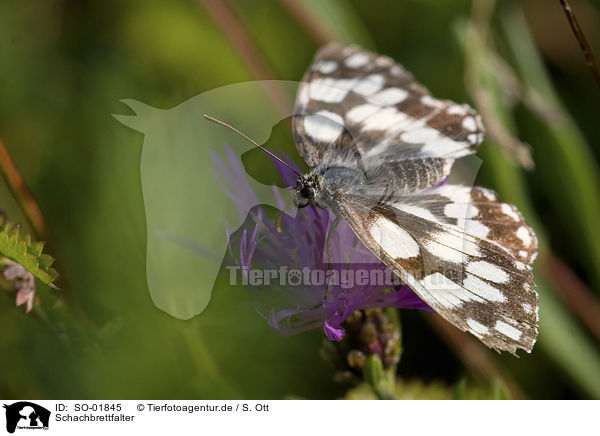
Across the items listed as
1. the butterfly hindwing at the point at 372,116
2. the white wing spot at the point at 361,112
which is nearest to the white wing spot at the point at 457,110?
the butterfly hindwing at the point at 372,116

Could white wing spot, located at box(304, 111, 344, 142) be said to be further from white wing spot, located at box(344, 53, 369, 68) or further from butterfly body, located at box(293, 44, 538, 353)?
white wing spot, located at box(344, 53, 369, 68)

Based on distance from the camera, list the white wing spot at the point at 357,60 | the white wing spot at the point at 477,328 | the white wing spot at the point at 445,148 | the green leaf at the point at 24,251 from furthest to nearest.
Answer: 1. the white wing spot at the point at 357,60
2. the white wing spot at the point at 445,148
3. the green leaf at the point at 24,251
4. the white wing spot at the point at 477,328

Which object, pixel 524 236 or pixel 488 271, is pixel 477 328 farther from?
pixel 524 236

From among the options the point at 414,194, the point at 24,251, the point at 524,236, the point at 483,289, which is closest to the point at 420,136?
the point at 414,194

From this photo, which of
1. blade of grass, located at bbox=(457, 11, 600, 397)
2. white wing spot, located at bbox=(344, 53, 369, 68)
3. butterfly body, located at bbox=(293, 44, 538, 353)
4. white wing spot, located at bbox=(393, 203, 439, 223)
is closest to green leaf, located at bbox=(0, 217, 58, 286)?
butterfly body, located at bbox=(293, 44, 538, 353)

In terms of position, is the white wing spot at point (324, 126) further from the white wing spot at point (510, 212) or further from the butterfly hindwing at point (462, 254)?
the white wing spot at point (510, 212)
